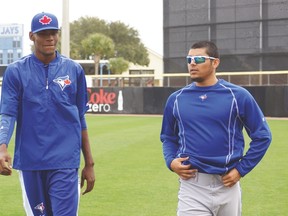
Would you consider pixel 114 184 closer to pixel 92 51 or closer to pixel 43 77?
pixel 43 77

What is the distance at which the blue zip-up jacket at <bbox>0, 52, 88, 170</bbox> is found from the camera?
15.1ft

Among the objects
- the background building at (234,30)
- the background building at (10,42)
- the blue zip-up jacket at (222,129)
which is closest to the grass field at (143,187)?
the blue zip-up jacket at (222,129)

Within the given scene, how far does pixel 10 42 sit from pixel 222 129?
5863cm

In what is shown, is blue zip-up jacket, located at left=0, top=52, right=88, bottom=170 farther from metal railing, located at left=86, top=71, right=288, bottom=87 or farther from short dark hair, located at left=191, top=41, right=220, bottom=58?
metal railing, located at left=86, top=71, right=288, bottom=87

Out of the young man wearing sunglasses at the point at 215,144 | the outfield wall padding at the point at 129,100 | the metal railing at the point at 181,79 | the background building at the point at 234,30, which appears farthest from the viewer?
the background building at the point at 234,30

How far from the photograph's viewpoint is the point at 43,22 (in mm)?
4695

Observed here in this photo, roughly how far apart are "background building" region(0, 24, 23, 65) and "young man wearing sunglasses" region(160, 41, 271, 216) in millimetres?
52978

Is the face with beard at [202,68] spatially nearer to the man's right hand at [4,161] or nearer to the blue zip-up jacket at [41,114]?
the blue zip-up jacket at [41,114]

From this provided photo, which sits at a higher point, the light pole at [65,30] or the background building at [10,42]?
the background building at [10,42]

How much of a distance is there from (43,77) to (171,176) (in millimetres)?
6540

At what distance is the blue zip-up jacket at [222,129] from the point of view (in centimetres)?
452

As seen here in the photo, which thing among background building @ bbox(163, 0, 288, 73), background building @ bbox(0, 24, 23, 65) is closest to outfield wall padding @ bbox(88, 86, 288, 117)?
background building @ bbox(163, 0, 288, 73)

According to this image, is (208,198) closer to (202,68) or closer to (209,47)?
(202,68)

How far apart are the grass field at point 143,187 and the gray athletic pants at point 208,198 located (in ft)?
10.8
